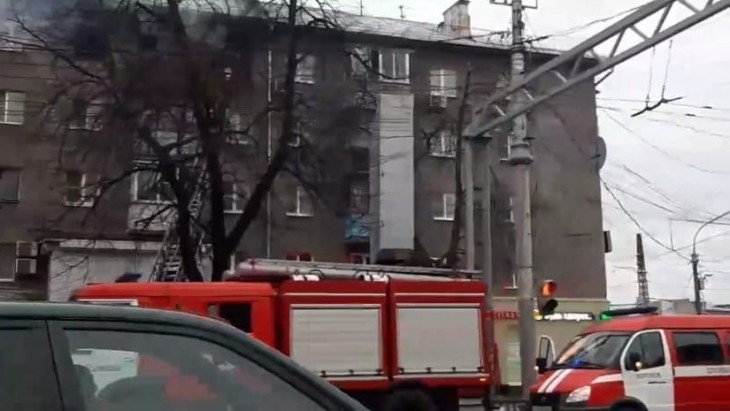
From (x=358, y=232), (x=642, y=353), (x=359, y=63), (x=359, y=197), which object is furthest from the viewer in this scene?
(x=358, y=232)

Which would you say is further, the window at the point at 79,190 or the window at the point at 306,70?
the window at the point at 306,70

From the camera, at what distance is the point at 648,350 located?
583 inches

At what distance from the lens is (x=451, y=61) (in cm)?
4009

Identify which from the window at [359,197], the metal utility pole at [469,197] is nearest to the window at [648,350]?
the metal utility pole at [469,197]

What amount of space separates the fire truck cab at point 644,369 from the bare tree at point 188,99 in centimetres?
986

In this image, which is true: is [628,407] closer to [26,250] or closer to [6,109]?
[26,250]

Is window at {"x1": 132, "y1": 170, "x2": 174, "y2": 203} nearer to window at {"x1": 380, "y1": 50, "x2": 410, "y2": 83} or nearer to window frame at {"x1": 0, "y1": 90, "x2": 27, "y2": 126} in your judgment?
window frame at {"x1": 0, "y1": 90, "x2": 27, "y2": 126}

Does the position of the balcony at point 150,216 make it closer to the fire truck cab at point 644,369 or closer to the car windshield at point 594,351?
the car windshield at point 594,351

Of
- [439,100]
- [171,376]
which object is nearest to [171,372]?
[171,376]

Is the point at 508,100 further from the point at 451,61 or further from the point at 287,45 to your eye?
the point at 451,61

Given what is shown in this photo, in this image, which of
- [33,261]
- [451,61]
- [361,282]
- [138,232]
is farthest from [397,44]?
[361,282]

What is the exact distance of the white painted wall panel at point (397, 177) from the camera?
117ft

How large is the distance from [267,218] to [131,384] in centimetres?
2592

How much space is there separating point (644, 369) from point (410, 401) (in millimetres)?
3733
